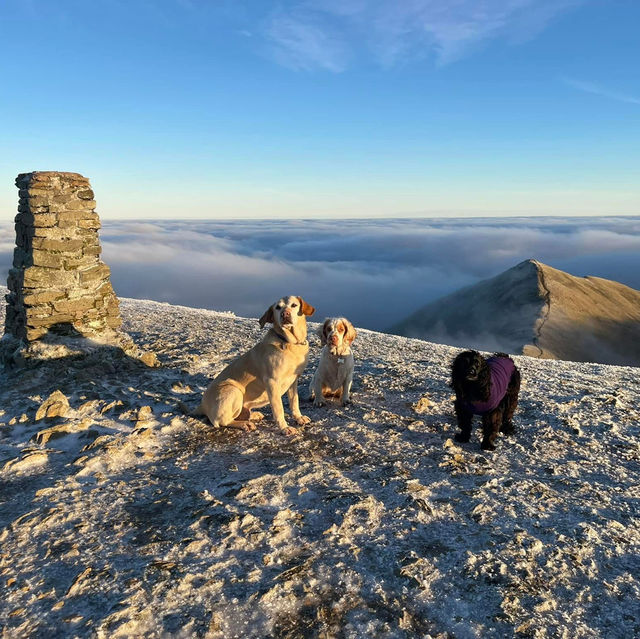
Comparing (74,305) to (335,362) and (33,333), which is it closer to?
(33,333)

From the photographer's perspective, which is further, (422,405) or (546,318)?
(546,318)

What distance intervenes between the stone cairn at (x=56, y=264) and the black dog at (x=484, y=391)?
6380 mm

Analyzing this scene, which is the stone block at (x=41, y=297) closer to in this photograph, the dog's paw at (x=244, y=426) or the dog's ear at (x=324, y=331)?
the dog's paw at (x=244, y=426)

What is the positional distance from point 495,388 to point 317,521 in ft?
9.60

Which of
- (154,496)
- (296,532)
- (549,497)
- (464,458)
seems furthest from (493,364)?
(154,496)

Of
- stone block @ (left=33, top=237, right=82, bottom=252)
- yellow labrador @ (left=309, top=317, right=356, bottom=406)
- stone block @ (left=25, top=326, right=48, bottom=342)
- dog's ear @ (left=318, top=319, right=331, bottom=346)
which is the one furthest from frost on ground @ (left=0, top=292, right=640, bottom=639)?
stone block @ (left=33, top=237, right=82, bottom=252)

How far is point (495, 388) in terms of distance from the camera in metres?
5.81

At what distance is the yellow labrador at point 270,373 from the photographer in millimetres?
6012

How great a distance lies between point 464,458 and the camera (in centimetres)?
576

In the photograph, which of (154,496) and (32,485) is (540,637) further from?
(32,485)

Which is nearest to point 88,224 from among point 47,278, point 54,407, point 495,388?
point 47,278

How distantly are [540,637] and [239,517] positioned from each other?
2606mm

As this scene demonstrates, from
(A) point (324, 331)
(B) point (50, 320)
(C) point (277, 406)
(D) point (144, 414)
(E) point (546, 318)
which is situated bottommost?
(E) point (546, 318)

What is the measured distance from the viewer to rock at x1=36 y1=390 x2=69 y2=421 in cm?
666
